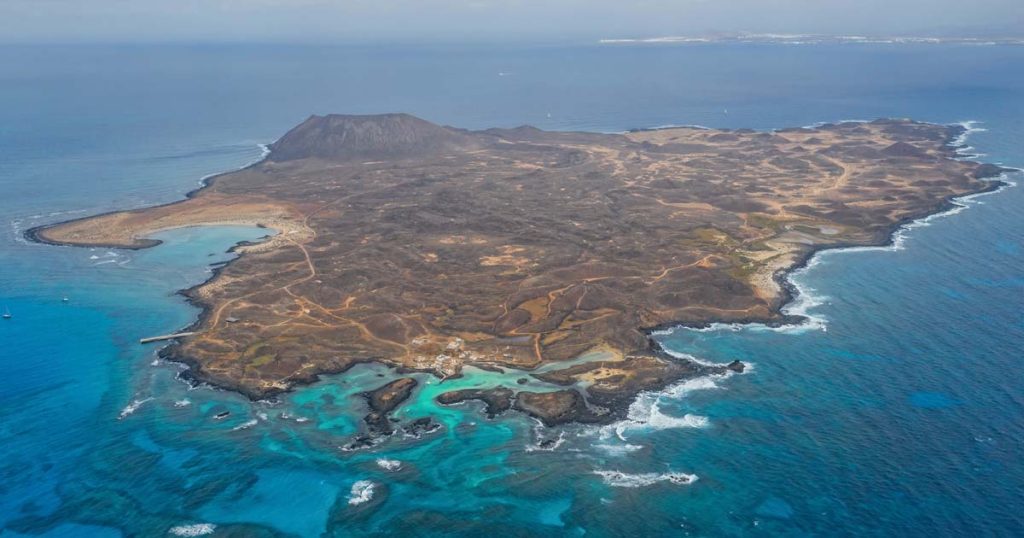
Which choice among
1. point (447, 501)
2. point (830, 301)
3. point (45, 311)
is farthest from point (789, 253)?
point (45, 311)

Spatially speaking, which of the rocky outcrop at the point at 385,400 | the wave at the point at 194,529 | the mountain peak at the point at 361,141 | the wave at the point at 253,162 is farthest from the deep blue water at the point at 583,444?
the mountain peak at the point at 361,141

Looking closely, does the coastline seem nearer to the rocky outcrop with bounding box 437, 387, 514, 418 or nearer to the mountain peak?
the rocky outcrop with bounding box 437, 387, 514, 418

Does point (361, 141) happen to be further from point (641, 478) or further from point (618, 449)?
point (641, 478)

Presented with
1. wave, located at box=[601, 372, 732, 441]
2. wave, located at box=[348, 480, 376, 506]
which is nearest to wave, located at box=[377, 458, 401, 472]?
wave, located at box=[348, 480, 376, 506]

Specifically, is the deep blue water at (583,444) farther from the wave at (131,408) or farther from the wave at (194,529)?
the wave at (194,529)

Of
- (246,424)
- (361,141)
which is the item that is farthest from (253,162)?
(246,424)

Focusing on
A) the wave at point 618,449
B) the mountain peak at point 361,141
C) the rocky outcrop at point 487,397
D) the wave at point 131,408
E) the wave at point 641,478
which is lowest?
the wave at point 641,478
